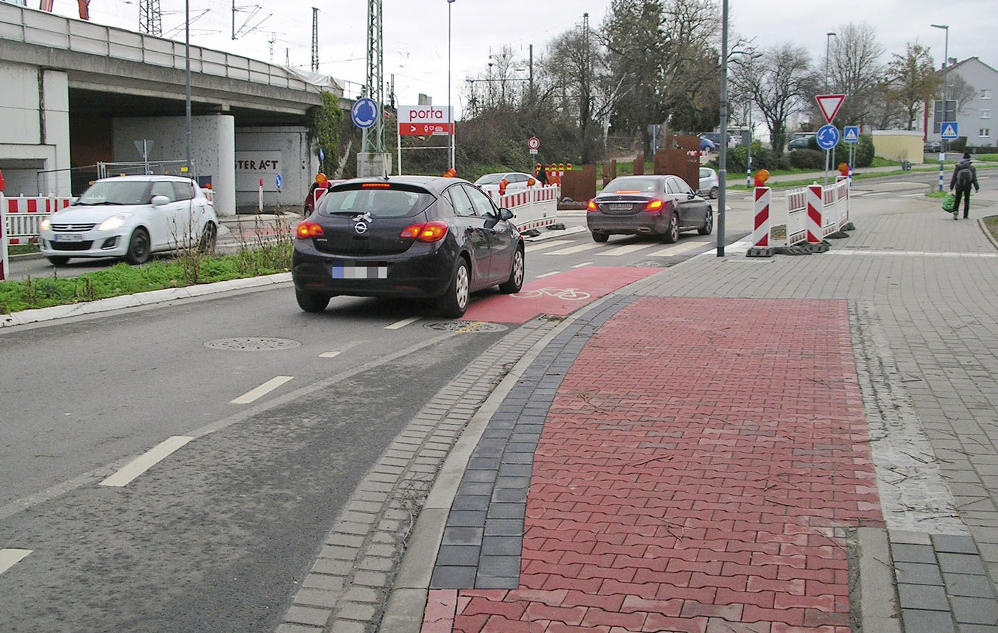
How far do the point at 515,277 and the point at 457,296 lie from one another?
2.49 metres

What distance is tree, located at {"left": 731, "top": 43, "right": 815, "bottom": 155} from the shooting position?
73.3 m

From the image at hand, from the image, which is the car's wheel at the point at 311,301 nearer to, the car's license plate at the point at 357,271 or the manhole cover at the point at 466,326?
the car's license plate at the point at 357,271

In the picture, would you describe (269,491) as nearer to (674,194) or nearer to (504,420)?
(504,420)

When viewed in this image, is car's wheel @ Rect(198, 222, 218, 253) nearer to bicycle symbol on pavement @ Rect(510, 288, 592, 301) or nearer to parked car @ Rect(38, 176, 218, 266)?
parked car @ Rect(38, 176, 218, 266)

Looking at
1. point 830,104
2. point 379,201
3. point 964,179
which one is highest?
point 830,104

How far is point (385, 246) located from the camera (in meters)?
11.1

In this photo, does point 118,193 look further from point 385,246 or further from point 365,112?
point 385,246

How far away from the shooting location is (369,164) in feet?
143

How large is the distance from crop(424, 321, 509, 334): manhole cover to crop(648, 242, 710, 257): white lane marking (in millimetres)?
9925

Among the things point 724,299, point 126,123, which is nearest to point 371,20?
point 126,123

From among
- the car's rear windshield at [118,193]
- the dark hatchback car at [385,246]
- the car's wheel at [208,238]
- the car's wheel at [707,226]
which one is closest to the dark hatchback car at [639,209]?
the car's wheel at [707,226]

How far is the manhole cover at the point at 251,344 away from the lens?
31.1 feet

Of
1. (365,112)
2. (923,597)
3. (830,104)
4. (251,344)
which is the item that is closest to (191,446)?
(251,344)

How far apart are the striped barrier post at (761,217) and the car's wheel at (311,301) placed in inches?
376
